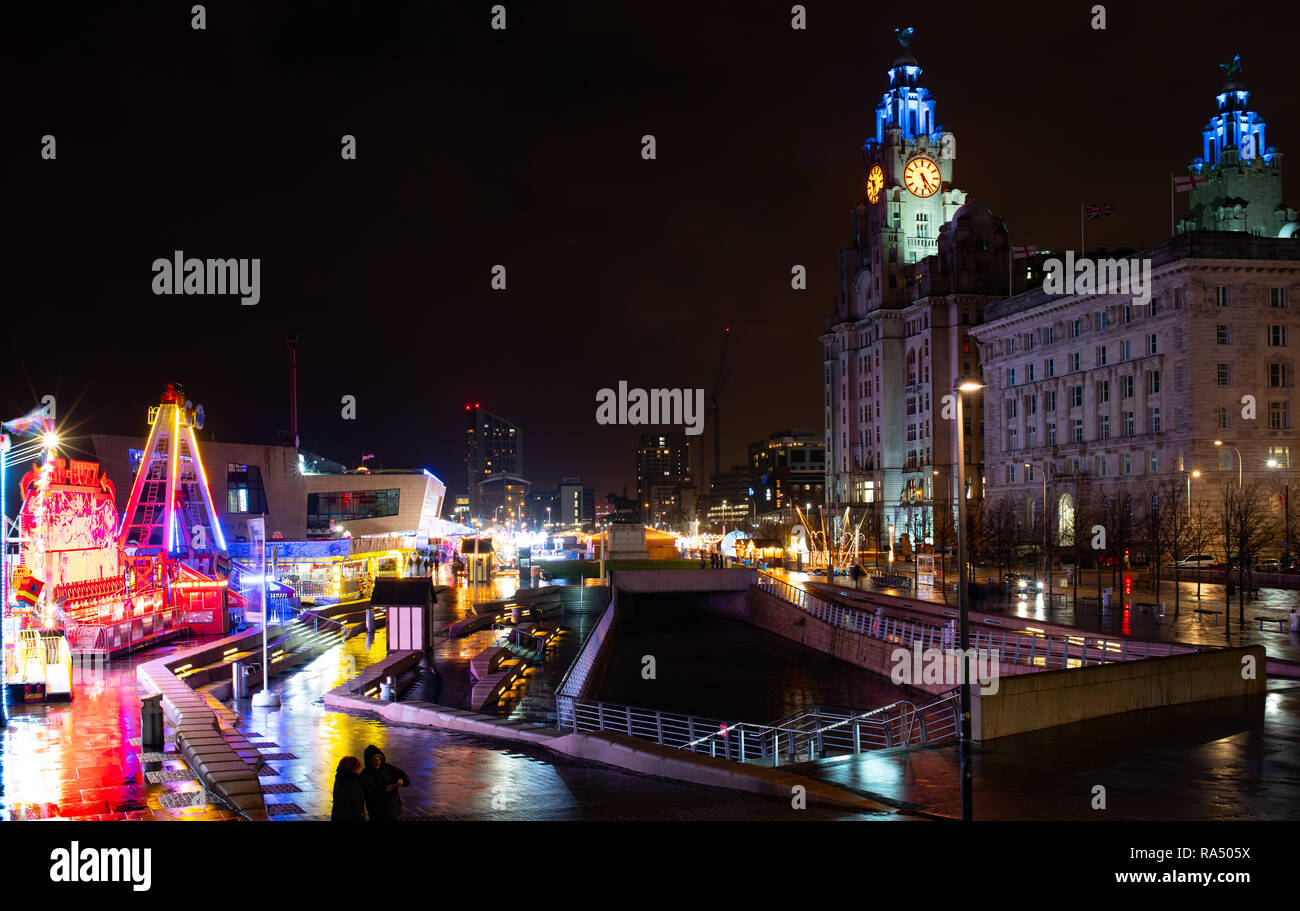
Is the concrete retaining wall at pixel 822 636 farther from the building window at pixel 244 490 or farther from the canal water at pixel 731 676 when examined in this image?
the building window at pixel 244 490

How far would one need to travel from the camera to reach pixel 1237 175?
328 feet

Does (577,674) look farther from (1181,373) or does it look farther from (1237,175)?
(1237,175)

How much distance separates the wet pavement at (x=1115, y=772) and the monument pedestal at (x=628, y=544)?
63.9 m

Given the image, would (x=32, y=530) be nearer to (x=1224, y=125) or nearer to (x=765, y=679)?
(x=765, y=679)

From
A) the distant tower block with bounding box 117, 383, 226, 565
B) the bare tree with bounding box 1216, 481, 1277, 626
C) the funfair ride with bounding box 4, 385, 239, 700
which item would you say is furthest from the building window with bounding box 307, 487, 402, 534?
the bare tree with bounding box 1216, 481, 1277, 626

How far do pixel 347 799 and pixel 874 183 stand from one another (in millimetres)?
118573

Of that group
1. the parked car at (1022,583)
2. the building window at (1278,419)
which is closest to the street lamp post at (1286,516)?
the building window at (1278,419)

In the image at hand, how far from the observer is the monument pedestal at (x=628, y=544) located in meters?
83.3

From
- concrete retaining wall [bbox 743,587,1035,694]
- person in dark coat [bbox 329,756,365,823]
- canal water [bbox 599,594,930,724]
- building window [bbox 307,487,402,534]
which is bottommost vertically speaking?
canal water [bbox 599,594,930,724]

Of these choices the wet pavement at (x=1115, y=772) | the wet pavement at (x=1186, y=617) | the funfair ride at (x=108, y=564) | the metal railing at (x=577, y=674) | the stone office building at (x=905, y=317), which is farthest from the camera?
the stone office building at (x=905, y=317)

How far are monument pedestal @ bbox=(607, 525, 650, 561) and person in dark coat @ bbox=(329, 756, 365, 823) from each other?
71.6 m

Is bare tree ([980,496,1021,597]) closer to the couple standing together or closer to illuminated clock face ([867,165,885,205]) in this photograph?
illuminated clock face ([867,165,885,205])

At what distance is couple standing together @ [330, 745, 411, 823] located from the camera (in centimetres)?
1092
